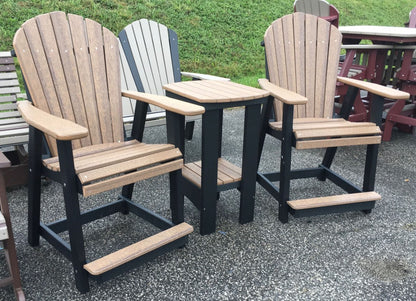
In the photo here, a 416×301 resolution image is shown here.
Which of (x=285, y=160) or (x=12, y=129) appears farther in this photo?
(x=12, y=129)

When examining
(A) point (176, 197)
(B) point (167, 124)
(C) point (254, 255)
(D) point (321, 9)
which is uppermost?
(D) point (321, 9)

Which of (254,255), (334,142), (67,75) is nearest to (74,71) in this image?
(67,75)

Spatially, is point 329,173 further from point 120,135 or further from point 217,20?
point 217,20

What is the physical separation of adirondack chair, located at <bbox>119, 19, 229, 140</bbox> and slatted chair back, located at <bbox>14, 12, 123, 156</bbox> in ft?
2.54

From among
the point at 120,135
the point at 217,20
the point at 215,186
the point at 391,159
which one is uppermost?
the point at 217,20

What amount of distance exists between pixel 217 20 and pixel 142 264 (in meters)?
6.08

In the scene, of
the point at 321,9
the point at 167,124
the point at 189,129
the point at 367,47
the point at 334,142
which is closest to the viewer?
the point at 167,124

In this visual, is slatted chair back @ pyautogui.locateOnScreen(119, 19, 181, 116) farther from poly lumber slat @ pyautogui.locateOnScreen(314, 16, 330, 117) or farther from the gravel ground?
poly lumber slat @ pyautogui.locateOnScreen(314, 16, 330, 117)

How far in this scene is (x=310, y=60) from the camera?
2.74 m

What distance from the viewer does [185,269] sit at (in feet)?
6.32

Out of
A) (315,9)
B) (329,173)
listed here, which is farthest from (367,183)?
(315,9)

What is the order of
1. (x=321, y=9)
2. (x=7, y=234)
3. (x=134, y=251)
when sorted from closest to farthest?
(x=7, y=234) < (x=134, y=251) < (x=321, y=9)

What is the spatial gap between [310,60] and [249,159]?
982 millimetres

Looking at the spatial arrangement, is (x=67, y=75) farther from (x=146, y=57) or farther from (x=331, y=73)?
(x=331, y=73)
